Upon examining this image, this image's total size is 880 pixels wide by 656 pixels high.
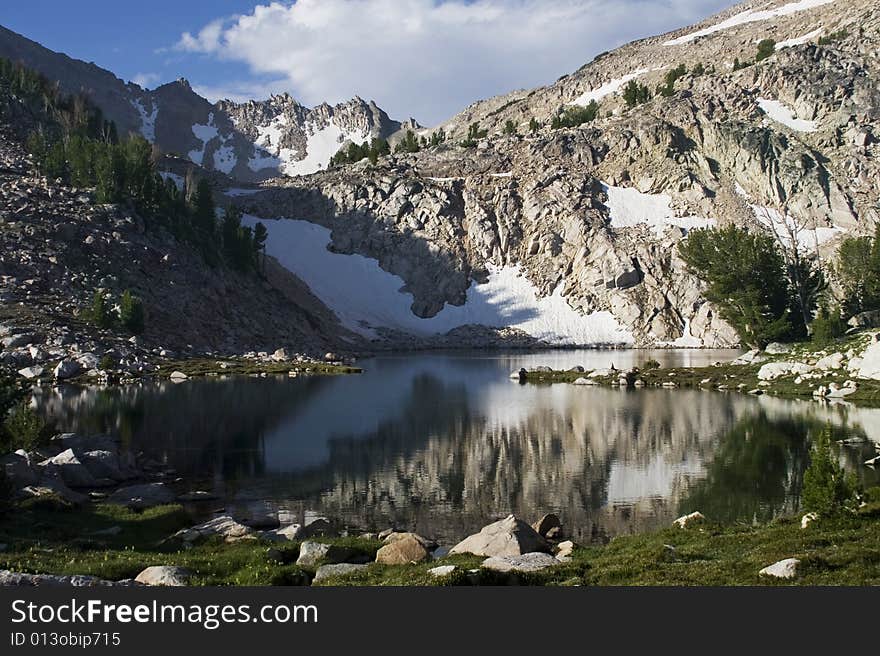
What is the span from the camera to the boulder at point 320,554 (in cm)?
1889

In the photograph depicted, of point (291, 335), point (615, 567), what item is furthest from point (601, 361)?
point (615, 567)

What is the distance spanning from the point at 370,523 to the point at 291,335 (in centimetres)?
9096

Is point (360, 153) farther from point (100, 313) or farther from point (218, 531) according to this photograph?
point (218, 531)

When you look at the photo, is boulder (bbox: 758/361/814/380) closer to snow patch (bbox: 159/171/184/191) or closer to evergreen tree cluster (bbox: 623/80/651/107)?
evergreen tree cluster (bbox: 623/80/651/107)

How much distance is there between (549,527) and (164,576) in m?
13.4

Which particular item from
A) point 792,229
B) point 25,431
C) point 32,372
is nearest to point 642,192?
point 792,229

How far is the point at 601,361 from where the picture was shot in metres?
103

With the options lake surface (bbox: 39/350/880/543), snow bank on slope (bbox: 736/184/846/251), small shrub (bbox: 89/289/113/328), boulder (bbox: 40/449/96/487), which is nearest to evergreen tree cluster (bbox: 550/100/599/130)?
snow bank on slope (bbox: 736/184/846/251)

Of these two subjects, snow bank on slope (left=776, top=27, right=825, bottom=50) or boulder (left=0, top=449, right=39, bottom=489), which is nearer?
boulder (left=0, top=449, right=39, bottom=489)

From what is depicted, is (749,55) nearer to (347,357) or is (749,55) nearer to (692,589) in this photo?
(347,357)

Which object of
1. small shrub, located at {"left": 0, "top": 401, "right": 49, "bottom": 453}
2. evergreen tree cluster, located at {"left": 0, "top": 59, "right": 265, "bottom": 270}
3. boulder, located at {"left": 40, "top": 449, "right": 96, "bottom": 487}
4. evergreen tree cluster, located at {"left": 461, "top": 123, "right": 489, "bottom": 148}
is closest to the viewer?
boulder, located at {"left": 40, "top": 449, "right": 96, "bottom": 487}

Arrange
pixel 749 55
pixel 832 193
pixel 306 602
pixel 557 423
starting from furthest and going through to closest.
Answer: pixel 749 55
pixel 832 193
pixel 557 423
pixel 306 602

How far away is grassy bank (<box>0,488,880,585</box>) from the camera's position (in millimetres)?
14250

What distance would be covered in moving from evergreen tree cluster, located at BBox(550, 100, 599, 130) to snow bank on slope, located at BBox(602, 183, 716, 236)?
25.7 metres
